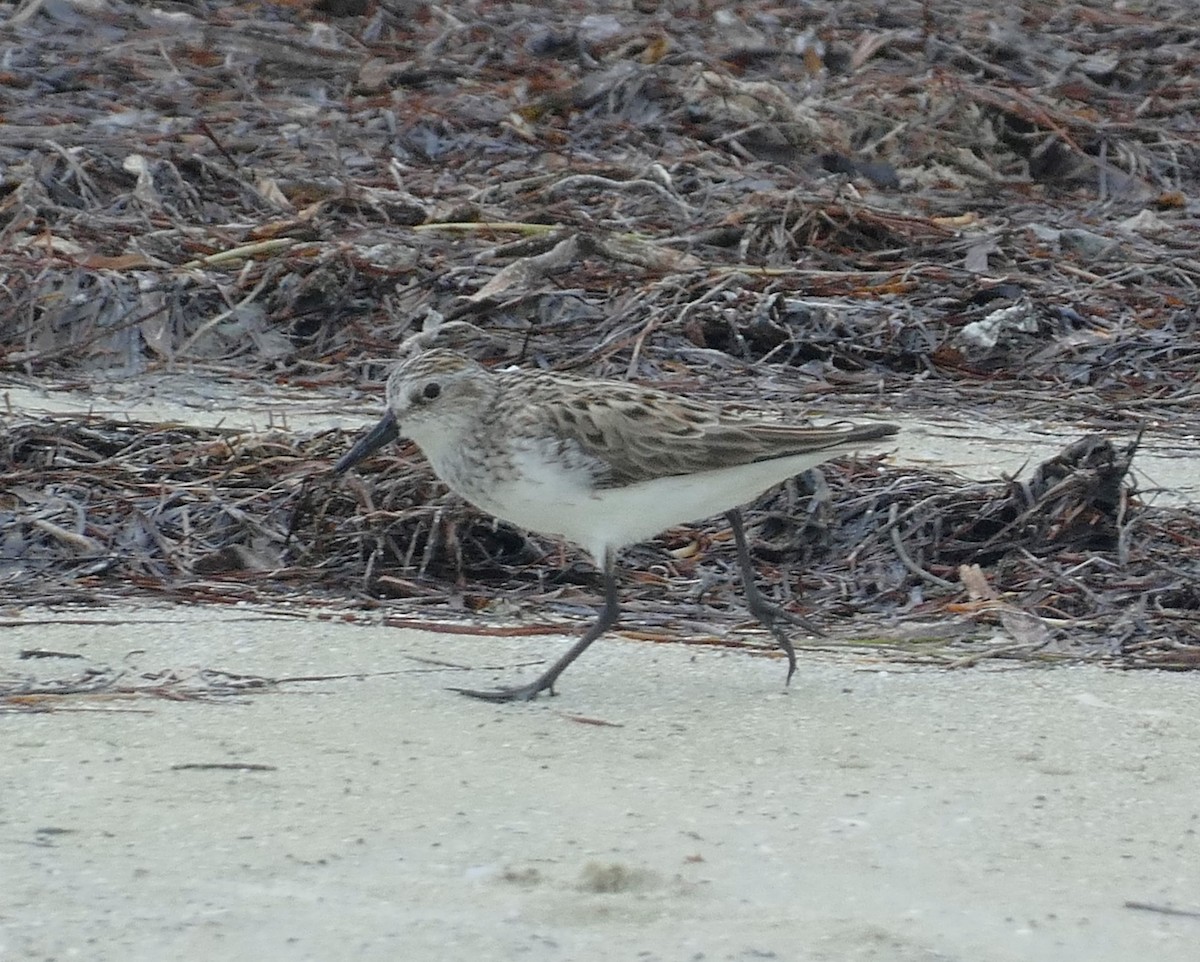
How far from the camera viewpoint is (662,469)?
4.91 metres

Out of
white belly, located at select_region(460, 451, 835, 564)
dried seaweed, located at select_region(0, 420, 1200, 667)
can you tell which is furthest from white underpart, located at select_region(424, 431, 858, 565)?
dried seaweed, located at select_region(0, 420, 1200, 667)

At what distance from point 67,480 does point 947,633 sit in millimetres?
2616

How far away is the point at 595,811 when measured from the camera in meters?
3.68

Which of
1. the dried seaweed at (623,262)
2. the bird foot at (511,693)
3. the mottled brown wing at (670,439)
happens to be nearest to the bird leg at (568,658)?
the bird foot at (511,693)

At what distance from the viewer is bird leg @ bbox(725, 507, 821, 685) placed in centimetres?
484

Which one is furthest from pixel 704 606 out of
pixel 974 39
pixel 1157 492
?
pixel 974 39

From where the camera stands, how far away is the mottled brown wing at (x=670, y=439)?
488cm

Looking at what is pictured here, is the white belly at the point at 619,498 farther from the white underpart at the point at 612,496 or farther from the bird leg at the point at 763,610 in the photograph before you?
the bird leg at the point at 763,610

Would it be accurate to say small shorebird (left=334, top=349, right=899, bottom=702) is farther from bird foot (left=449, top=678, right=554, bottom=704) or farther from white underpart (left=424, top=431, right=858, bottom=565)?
bird foot (left=449, top=678, right=554, bottom=704)

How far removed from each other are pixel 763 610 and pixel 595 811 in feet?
4.58

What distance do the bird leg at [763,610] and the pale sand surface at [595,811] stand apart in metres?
0.08

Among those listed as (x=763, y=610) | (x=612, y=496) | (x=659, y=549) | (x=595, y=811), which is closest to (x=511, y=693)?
(x=612, y=496)

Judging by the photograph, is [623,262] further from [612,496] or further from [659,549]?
[612,496]

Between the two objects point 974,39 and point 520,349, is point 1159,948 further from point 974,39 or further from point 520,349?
point 974,39
